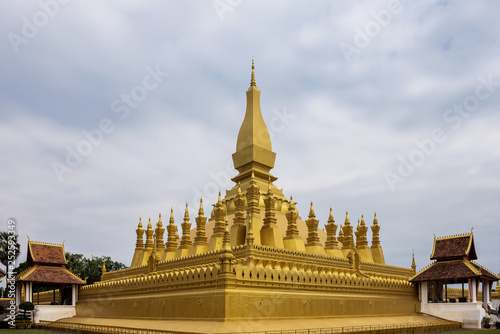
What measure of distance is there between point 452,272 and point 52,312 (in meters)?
→ 32.0

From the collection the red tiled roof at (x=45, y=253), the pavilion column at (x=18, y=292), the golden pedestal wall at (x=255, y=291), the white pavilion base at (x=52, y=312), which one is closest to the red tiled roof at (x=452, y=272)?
the golden pedestal wall at (x=255, y=291)

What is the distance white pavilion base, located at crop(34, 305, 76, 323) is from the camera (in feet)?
121

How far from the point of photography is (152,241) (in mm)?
43250

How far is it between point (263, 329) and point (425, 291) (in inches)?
751

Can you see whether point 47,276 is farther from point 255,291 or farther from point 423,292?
point 423,292

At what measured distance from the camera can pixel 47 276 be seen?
38094 mm

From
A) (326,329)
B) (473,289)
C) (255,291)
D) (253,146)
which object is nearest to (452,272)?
(473,289)

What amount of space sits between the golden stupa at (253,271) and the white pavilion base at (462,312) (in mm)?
1728

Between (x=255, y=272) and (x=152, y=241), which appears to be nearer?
(x=255, y=272)

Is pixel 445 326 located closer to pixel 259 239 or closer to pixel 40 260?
pixel 259 239

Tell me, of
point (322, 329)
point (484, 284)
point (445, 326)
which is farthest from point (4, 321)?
point (484, 284)

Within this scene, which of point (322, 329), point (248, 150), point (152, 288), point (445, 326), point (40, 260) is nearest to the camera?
point (322, 329)

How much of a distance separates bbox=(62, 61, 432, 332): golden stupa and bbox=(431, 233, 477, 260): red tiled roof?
353 centimetres

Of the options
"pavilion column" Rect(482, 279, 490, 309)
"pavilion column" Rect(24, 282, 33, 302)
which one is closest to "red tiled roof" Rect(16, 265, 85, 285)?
"pavilion column" Rect(24, 282, 33, 302)
